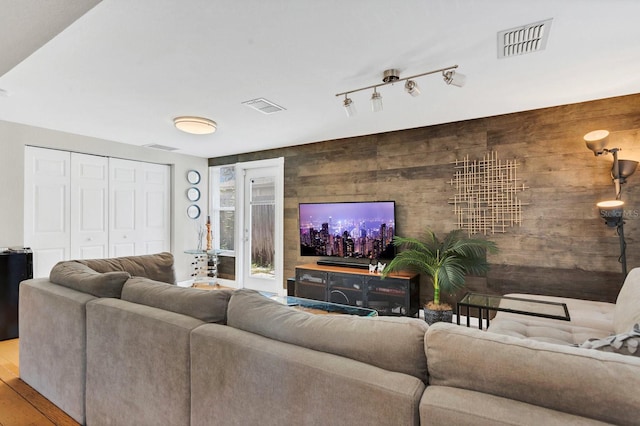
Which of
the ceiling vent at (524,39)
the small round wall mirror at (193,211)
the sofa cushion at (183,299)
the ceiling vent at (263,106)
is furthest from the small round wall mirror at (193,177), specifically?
the ceiling vent at (524,39)

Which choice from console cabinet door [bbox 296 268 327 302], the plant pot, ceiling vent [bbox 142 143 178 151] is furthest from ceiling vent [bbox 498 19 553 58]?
ceiling vent [bbox 142 143 178 151]

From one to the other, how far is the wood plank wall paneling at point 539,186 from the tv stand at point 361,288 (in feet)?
1.43

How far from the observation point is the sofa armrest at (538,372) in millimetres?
782

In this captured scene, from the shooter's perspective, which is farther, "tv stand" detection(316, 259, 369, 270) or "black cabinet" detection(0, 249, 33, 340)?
"tv stand" detection(316, 259, 369, 270)

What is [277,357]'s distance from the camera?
113 cm

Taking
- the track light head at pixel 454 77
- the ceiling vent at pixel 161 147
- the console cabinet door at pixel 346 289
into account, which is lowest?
the console cabinet door at pixel 346 289

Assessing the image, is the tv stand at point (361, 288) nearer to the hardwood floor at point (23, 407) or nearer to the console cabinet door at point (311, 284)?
the console cabinet door at point (311, 284)

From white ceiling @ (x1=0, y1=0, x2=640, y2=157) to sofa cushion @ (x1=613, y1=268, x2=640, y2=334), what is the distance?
156cm

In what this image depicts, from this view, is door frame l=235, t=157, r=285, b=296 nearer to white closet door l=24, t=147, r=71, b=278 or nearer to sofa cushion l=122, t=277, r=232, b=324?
white closet door l=24, t=147, r=71, b=278

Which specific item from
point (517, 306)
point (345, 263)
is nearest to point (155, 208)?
point (345, 263)

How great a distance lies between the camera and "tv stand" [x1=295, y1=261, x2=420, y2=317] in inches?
148

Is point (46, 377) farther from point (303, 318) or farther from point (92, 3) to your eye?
point (92, 3)

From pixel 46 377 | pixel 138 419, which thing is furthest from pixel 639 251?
pixel 46 377

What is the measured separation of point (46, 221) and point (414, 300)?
4655mm
